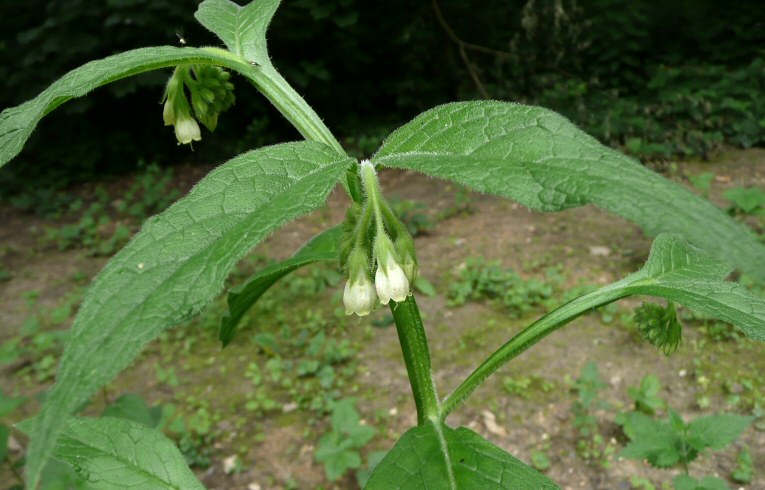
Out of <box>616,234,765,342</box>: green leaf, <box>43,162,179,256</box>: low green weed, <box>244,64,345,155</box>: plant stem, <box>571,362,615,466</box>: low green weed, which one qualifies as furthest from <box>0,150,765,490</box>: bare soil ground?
<box>244,64,345,155</box>: plant stem

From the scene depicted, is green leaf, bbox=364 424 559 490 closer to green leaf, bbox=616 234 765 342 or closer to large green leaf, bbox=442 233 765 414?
large green leaf, bbox=442 233 765 414

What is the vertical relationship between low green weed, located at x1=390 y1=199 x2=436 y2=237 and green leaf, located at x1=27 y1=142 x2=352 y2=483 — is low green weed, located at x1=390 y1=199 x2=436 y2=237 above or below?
above

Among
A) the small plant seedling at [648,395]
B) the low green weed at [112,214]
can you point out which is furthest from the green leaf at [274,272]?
→ the low green weed at [112,214]

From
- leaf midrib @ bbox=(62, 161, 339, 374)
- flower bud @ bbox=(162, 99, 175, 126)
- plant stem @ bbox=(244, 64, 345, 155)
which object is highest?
flower bud @ bbox=(162, 99, 175, 126)

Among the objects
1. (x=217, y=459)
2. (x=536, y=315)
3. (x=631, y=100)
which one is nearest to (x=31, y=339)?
(x=217, y=459)

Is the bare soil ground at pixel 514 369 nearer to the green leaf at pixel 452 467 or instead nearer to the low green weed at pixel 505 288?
the low green weed at pixel 505 288

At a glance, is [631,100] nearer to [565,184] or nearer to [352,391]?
[352,391]

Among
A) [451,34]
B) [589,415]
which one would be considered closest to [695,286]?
[589,415]

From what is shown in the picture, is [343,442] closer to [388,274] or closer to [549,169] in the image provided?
[388,274]
